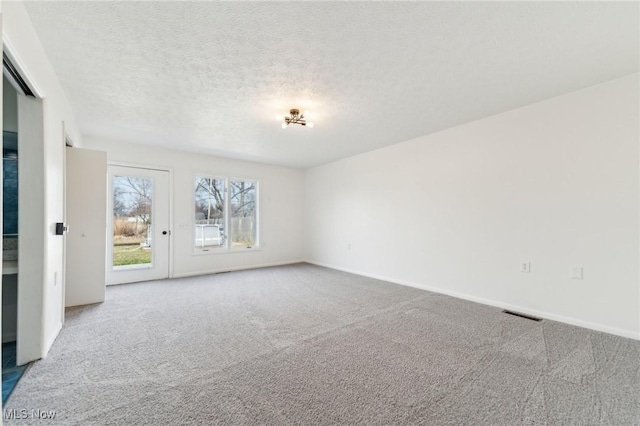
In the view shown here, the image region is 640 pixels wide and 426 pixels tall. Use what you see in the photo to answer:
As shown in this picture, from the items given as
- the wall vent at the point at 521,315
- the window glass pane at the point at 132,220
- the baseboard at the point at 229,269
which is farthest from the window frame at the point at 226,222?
the wall vent at the point at 521,315

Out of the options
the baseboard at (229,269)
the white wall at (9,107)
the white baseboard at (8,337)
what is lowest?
the baseboard at (229,269)

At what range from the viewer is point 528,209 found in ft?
10.8

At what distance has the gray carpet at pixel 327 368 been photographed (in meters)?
1.66

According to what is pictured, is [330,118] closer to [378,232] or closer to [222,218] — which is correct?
[378,232]

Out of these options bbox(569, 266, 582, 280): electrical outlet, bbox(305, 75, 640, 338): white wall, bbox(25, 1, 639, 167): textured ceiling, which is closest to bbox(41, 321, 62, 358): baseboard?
bbox(25, 1, 639, 167): textured ceiling

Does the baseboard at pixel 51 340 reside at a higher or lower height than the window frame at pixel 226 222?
lower

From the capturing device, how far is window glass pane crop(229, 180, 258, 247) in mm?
5996

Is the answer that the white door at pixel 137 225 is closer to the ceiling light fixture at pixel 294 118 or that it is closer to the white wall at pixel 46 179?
the white wall at pixel 46 179

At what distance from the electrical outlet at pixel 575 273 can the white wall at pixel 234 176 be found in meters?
5.11

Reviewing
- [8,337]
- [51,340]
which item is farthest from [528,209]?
[8,337]

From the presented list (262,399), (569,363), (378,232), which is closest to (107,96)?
(262,399)

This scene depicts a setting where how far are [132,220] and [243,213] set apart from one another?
2.08 metres

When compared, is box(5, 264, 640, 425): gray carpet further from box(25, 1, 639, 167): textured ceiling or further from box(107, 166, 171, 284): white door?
box(25, 1, 639, 167): textured ceiling

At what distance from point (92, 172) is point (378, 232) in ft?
14.5
